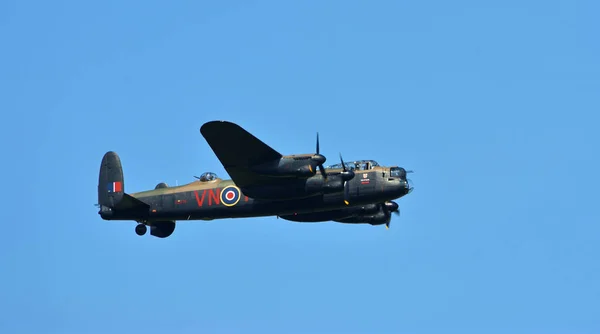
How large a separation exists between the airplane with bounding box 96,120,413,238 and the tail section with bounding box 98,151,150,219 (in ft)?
0.14

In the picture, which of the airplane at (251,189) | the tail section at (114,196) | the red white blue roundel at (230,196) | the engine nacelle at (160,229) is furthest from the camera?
the engine nacelle at (160,229)

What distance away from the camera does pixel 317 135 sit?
46438mm

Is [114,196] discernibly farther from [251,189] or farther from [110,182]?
[251,189]

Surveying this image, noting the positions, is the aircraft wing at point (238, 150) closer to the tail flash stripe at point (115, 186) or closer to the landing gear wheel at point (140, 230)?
the landing gear wheel at point (140, 230)

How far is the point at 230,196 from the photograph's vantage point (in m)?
47.8

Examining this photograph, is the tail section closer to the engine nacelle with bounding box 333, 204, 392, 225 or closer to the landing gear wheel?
the landing gear wheel

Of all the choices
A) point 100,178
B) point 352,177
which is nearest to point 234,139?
point 352,177

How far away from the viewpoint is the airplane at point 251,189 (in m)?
45.5

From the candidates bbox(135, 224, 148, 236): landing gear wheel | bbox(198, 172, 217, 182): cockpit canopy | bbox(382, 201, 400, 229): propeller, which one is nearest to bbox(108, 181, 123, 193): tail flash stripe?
bbox(135, 224, 148, 236): landing gear wheel

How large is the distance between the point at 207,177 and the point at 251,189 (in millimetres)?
2664

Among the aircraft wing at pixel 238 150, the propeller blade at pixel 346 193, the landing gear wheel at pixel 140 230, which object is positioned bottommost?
the landing gear wheel at pixel 140 230

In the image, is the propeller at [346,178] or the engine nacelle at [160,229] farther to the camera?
the engine nacelle at [160,229]

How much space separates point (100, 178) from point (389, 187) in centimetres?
1322

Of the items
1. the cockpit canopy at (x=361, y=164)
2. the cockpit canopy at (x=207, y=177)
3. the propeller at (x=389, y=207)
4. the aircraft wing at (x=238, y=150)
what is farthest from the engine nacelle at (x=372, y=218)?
the aircraft wing at (x=238, y=150)
